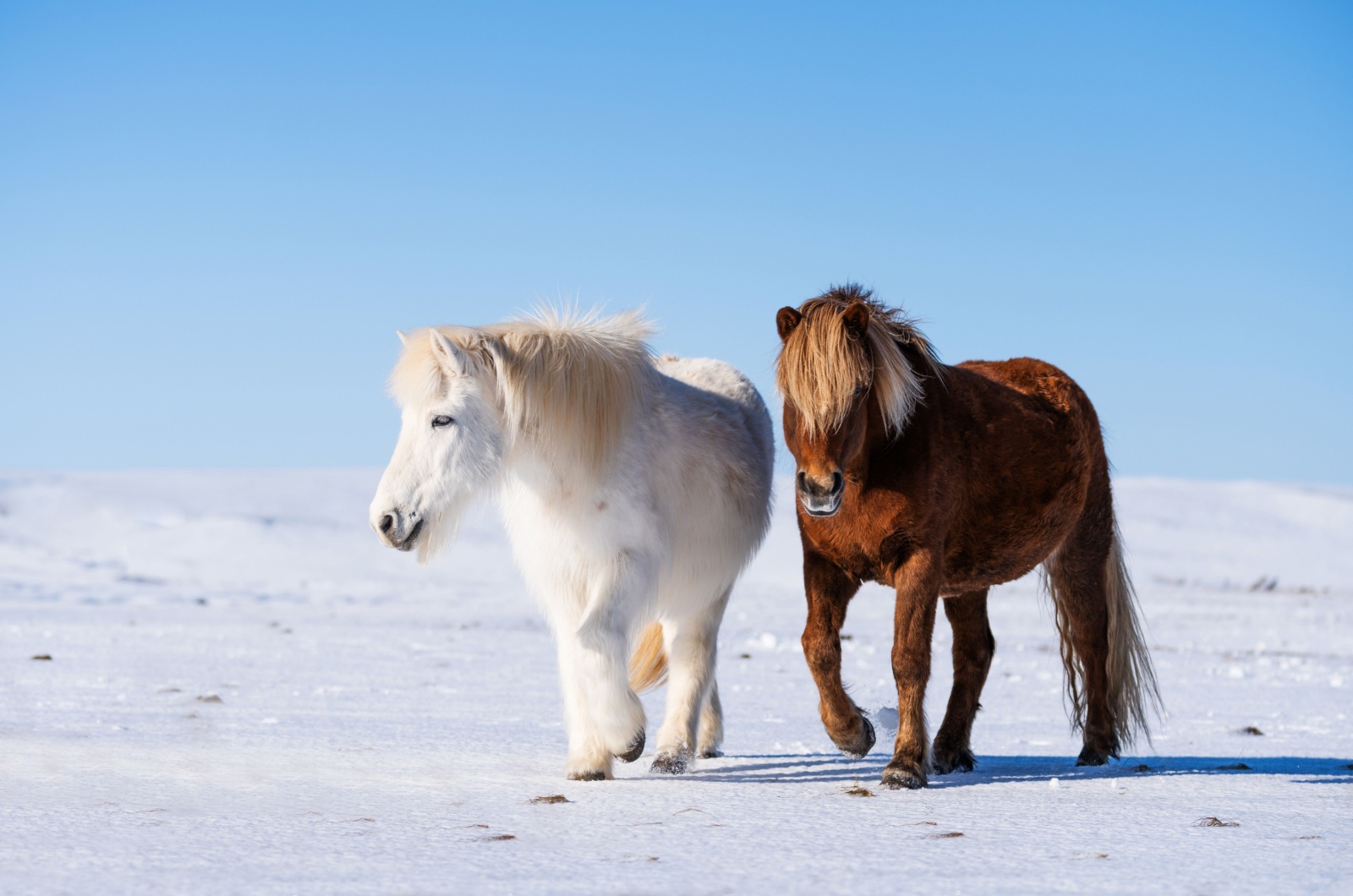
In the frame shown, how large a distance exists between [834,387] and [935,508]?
65 centimetres

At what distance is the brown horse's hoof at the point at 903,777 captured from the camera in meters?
4.25

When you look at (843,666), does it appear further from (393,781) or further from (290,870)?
(290,870)

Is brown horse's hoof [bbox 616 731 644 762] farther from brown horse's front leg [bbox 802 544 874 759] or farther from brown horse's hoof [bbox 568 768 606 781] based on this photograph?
brown horse's front leg [bbox 802 544 874 759]

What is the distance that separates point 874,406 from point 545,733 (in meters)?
2.53

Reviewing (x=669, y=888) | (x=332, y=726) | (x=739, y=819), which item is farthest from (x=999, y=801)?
(x=332, y=726)

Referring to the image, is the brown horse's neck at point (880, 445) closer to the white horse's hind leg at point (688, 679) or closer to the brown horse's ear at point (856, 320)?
the brown horse's ear at point (856, 320)

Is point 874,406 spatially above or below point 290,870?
above

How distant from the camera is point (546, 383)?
4691 millimetres

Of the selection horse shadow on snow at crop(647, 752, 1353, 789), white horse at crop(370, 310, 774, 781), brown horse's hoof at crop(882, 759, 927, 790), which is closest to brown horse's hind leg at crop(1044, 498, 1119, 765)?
horse shadow on snow at crop(647, 752, 1353, 789)

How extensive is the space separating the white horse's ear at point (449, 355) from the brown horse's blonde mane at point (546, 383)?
0.09ft

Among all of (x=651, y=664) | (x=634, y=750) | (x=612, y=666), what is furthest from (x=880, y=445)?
(x=651, y=664)

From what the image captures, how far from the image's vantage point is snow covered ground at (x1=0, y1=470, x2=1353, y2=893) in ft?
9.48

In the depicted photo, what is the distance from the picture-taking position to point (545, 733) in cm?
583

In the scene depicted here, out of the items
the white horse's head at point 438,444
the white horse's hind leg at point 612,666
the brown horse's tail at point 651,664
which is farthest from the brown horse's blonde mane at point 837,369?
the brown horse's tail at point 651,664
